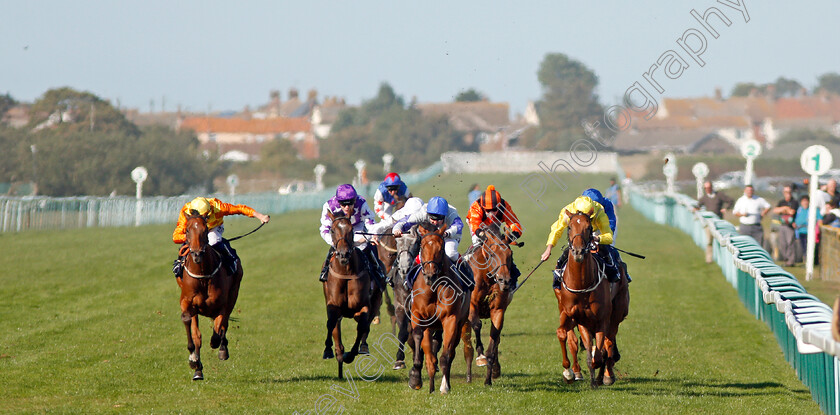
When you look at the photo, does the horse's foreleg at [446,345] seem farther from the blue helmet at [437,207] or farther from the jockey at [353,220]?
the jockey at [353,220]

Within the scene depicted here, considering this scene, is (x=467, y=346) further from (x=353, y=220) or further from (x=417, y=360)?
(x=353, y=220)

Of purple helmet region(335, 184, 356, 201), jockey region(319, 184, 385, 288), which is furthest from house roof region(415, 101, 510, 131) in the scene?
purple helmet region(335, 184, 356, 201)

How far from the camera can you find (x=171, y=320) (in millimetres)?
15078

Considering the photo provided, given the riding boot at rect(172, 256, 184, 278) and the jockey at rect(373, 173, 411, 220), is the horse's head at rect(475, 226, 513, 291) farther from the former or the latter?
the riding boot at rect(172, 256, 184, 278)

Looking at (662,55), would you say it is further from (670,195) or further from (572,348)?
(670,195)

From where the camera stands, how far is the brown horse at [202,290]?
9.91 metres

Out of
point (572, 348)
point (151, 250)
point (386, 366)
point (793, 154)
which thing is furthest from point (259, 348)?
point (793, 154)

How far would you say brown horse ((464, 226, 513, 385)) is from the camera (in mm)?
10414

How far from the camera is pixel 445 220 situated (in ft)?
34.2

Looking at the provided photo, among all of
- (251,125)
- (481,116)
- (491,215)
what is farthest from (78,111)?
(251,125)

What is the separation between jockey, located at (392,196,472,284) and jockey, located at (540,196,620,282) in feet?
3.05

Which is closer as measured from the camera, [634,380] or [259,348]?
[634,380]

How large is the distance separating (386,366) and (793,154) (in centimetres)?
9289

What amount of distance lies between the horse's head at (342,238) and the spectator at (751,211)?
1326cm
